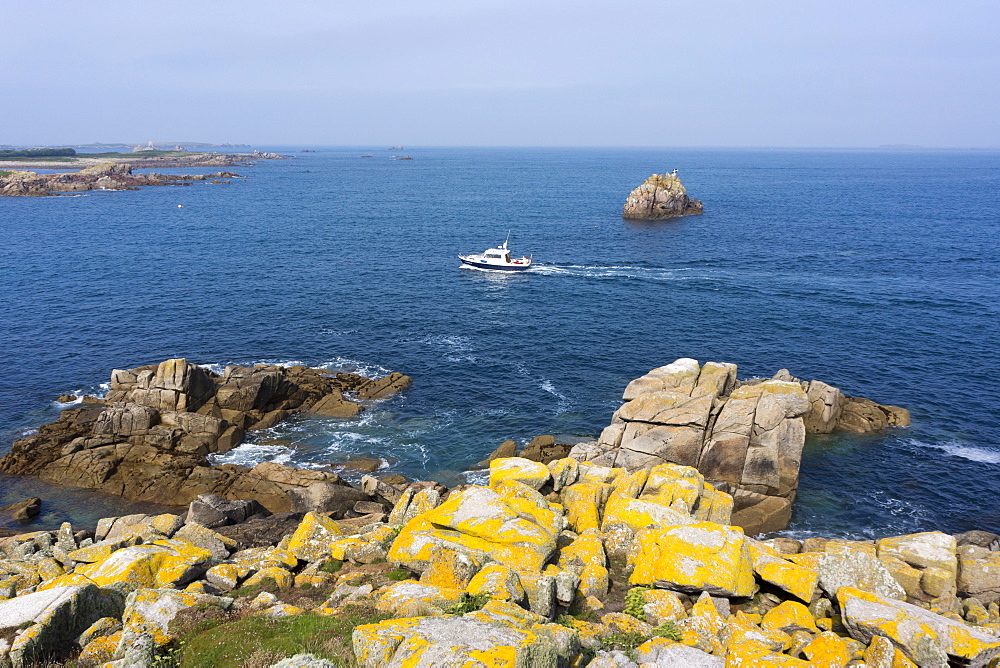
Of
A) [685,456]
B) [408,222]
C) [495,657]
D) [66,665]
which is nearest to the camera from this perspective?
[495,657]

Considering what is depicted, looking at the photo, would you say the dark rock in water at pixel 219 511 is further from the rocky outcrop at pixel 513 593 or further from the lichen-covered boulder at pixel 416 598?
the lichen-covered boulder at pixel 416 598

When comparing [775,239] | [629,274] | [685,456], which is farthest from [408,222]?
[685,456]

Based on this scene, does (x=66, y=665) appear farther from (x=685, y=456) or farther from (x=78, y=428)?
(x=78, y=428)

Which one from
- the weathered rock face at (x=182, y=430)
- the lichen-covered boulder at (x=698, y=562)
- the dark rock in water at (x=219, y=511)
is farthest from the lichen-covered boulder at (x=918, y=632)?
the weathered rock face at (x=182, y=430)

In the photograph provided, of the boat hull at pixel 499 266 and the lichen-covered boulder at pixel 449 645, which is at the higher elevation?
the lichen-covered boulder at pixel 449 645

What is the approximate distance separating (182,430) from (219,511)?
582 inches

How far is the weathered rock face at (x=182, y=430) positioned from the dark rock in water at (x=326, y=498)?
6.34 feet

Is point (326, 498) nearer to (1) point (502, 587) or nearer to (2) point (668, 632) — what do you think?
(1) point (502, 587)

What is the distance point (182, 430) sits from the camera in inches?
1662

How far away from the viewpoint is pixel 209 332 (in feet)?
200

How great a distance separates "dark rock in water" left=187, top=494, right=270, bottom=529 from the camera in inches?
1161

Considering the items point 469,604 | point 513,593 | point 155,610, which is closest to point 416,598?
point 469,604

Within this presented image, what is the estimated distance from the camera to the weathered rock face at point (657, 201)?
13325 cm

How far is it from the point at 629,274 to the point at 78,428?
68.7 meters
